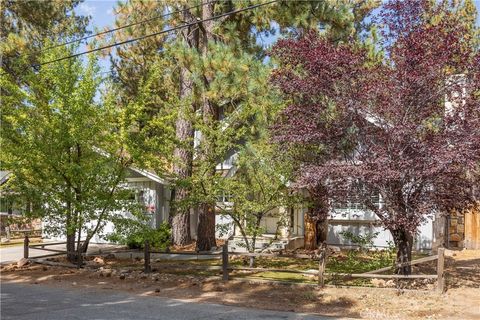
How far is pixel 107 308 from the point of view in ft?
30.6

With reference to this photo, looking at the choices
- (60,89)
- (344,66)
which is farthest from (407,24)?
(60,89)

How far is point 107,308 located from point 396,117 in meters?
7.04

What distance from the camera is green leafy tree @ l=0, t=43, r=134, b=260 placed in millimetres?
13742

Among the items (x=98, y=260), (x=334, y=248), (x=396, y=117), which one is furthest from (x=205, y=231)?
(x=396, y=117)

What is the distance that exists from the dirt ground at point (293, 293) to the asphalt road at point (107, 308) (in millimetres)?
632

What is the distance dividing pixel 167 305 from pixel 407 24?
7.94 m

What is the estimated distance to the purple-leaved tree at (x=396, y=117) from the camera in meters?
10.4

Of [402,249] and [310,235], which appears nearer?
[402,249]

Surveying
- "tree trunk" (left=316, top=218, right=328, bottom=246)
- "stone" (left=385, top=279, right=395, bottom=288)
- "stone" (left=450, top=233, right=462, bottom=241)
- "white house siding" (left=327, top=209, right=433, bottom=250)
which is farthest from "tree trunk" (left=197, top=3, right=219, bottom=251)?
"stone" (left=450, top=233, right=462, bottom=241)

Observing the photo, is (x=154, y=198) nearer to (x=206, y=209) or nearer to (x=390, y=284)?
(x=206, y=209)

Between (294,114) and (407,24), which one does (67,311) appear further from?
(407,24)

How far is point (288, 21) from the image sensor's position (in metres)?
17.0

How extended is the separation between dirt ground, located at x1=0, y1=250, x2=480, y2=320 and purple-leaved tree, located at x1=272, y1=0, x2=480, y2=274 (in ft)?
4.27

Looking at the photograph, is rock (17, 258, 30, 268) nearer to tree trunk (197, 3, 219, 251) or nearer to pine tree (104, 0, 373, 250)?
pine tree (104, 0, 373, 250)
